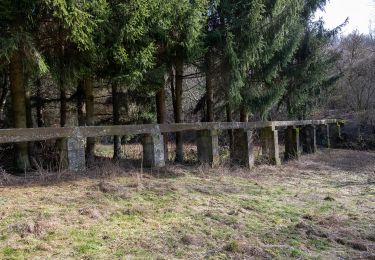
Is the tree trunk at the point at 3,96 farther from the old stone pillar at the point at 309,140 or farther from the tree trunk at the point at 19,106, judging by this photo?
the old stone pillar at the point at 309,140

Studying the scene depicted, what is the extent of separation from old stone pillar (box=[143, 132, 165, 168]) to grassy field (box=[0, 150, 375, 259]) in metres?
0.29

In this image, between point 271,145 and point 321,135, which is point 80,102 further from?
point 321,135

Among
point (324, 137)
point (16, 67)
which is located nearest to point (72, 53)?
point (16, 67)

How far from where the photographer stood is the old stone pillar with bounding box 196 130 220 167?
10.5 meters

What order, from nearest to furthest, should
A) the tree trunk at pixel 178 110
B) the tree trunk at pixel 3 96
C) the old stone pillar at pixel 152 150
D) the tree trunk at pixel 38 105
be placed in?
1. the old stone pillar at pixel 152 150
2. the tree trunk at pixel 3 96
3. the tree trunk at pixel 178 110
4. the tree trunk at pixel 38 105

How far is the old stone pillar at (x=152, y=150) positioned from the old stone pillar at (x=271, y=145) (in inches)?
206

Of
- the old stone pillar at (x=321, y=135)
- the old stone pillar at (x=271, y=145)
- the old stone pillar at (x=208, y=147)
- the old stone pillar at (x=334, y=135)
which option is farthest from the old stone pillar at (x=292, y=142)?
the old stone pillar at (x=334, y=135)

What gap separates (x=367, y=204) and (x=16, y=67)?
7.93 meters

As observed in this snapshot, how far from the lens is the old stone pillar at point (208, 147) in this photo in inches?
414

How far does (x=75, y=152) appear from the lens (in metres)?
7.54

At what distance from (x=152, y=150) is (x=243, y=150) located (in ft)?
11.8

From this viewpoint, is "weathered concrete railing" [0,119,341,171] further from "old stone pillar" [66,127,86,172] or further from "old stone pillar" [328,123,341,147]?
"old stone pillar" [328,123,341,147]

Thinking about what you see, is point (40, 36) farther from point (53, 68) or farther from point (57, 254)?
point (57, 254)

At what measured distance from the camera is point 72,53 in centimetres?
938
